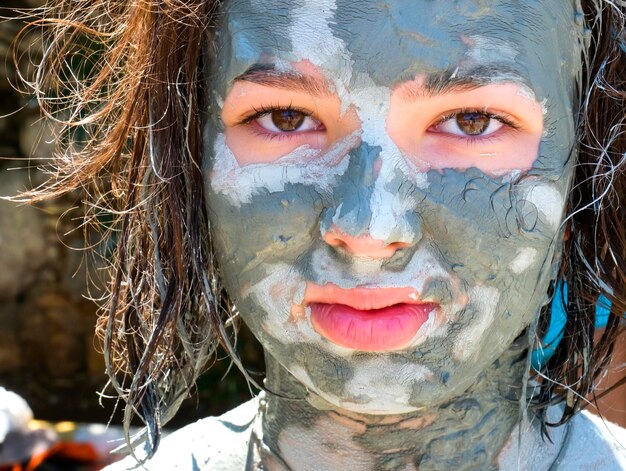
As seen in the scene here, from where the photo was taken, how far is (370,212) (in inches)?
37.1

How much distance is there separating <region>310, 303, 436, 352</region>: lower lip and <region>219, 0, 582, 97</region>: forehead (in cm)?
23

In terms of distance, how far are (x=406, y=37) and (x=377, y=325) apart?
0.28 meters

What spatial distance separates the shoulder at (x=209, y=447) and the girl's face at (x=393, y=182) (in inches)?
7.8

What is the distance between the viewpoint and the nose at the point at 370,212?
36.9 inches

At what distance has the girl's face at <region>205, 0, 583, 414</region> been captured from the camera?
970 millimetres

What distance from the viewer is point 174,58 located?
1.12 metres

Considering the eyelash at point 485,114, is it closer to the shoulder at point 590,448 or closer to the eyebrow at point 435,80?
the eyebrow at point 435,80

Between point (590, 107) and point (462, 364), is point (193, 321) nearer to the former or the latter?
point (462, 364)

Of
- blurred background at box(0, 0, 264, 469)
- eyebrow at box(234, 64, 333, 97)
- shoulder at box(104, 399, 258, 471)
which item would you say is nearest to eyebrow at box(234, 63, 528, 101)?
eyebrow at box(234, 64, 333, 97)

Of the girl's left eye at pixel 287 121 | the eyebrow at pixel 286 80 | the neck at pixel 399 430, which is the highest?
the eyebrow at pixel 286 80

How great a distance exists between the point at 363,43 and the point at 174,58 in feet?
0.83

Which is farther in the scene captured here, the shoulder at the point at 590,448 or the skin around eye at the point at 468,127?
the shoulder at the point at 590,448

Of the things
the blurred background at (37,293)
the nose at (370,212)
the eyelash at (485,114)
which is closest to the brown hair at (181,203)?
the eyelash at (485,114)

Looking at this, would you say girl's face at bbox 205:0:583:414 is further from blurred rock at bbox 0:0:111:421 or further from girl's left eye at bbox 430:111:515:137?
blurred rock at bbox 0:0:111:421
